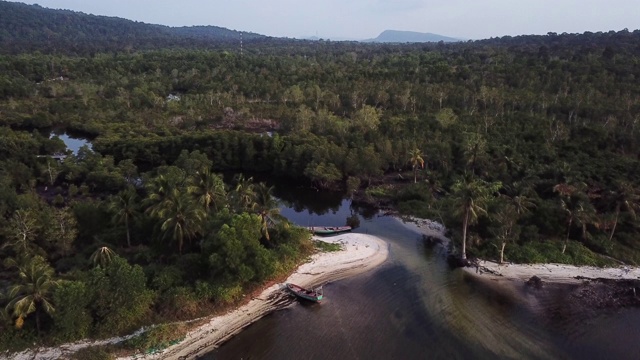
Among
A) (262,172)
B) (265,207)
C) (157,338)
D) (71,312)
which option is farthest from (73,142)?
(157,338)

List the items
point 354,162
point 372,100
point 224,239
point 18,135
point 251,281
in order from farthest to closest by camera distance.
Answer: point 372,100
point 18,135
point 354,162
point 251,281
point 224,239

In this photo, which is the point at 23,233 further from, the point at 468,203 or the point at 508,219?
the point at 508,219

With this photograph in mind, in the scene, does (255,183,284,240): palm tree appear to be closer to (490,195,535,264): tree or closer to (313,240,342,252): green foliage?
(313,240,342,252): green foliage

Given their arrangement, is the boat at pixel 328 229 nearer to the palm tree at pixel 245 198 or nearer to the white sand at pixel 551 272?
the palm tree at pixel 245 198

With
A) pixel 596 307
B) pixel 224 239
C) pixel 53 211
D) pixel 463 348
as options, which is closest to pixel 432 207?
pixel 596 307

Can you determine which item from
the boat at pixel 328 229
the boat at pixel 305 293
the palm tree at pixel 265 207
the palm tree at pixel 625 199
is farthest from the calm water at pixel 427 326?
the palm tree at pixel 625 199

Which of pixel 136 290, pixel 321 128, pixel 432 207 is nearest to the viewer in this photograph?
pixel 136 290

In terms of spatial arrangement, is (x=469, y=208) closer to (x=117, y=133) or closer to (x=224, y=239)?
(x=224, y=239)
